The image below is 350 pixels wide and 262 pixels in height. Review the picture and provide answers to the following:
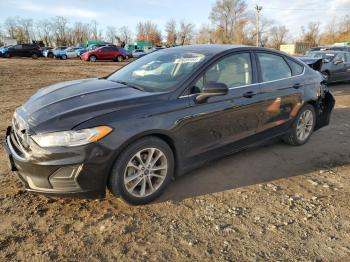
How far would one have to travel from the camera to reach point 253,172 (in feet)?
14.2

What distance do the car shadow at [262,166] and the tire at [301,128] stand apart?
11cm

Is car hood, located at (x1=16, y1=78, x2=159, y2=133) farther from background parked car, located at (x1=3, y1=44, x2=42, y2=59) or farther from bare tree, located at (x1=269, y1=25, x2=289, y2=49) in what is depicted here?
bare tree, located at (x1=269, y1=25, x2=289, y2=49)

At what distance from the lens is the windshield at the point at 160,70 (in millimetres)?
3732

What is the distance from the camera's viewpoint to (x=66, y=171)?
2.93 meters

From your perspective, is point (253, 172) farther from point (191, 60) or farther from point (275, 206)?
point (191, 60)

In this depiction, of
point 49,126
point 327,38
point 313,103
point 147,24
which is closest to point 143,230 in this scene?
point 49,126

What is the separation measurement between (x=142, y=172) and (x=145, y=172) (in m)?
0.04

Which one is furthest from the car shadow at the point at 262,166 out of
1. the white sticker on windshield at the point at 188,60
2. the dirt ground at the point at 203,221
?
the white sticker on windshield at the point at 188,60

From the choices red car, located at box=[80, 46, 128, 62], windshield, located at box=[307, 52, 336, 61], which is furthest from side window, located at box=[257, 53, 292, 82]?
red car, located at box=[80, 46, 128, 62]

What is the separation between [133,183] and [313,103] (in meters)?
3.61

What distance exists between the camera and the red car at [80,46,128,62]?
31.5 meters

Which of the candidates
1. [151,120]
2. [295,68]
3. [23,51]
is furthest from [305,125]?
[23,51]

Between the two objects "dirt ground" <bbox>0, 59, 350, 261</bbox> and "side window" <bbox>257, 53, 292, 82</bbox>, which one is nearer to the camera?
"dirt ground" <bbox>0, 59, 350, 261</bbox>

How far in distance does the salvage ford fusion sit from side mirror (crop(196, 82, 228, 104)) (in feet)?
0.04
